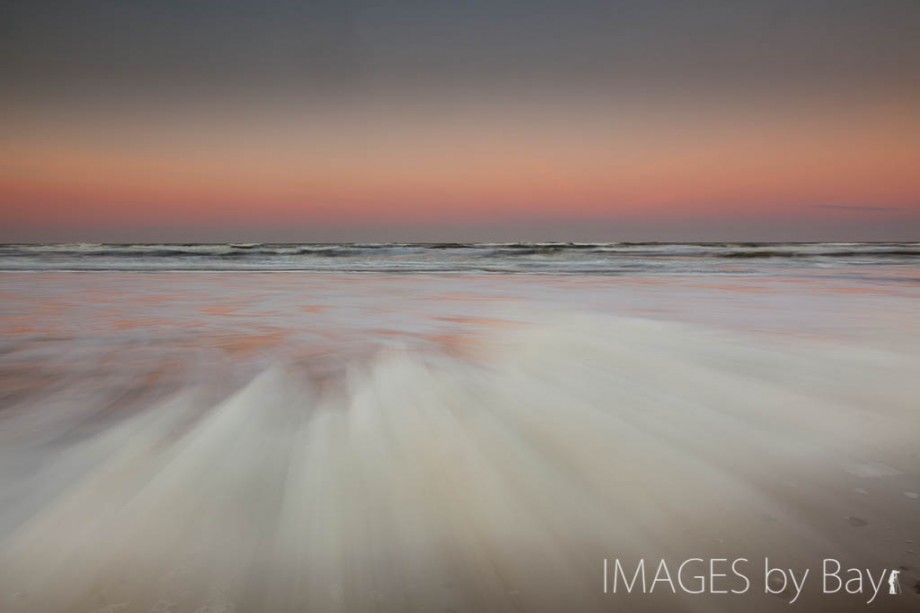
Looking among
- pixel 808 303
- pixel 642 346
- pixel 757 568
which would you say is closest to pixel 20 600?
pixel 757 568

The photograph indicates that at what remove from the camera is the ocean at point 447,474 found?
856 millimetres

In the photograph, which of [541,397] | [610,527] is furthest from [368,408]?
[610,527]

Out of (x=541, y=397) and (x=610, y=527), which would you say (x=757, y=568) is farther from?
(x=541, y=397)

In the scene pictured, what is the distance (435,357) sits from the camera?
2414 mm

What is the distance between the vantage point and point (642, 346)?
104 inches

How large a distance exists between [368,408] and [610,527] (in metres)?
0.87

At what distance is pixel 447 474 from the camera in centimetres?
122

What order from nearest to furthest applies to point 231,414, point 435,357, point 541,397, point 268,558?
point 268,558, point 231,414, point 541,397, point 435,357

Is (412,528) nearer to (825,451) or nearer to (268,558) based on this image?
(268,558)

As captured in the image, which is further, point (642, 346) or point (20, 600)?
point (642, 346)

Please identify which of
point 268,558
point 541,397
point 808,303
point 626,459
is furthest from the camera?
point 808,303

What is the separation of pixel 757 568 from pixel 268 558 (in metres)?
0.81

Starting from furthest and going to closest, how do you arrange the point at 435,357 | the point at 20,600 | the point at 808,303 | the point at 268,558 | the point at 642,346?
the point at 808,303, the point at 642,346, the point at 435,357, the point at 268,558, the point at 20,600

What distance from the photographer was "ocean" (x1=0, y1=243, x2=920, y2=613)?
0.86 metres
